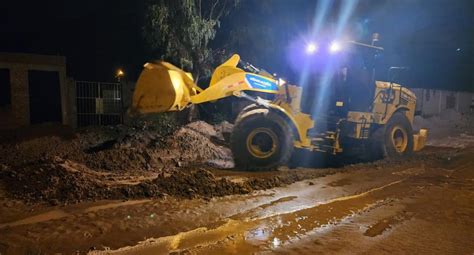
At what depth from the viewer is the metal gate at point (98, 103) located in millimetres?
15352

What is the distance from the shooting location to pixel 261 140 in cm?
927

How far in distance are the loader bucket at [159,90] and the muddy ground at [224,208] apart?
1.39 metres

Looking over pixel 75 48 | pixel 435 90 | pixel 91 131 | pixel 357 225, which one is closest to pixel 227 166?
pixel 357 225

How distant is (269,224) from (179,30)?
369 inches

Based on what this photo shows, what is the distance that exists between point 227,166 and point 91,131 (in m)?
5.70

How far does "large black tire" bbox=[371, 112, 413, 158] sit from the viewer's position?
10.5 meters

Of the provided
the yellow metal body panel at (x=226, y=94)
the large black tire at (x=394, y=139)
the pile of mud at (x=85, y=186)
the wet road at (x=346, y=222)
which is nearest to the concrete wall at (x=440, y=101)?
the large black tire at (x=394, y=139)

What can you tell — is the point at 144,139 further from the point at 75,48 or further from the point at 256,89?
the point at 75,48

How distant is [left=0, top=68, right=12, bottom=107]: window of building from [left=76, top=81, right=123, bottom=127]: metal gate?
7.41ft

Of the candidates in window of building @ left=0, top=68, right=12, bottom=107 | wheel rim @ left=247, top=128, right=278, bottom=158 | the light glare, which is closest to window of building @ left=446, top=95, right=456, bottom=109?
the light glare

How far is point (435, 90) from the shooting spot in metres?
26.6

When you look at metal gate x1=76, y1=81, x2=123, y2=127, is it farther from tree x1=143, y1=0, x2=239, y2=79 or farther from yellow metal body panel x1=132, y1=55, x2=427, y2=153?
yellow metal body panel x1=132, y1=55, x2=427, y2=153

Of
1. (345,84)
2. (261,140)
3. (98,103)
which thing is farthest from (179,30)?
(345,84)

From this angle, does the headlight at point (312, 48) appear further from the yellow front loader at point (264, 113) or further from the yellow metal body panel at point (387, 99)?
the yellow metal body panel at point (387, 99)
